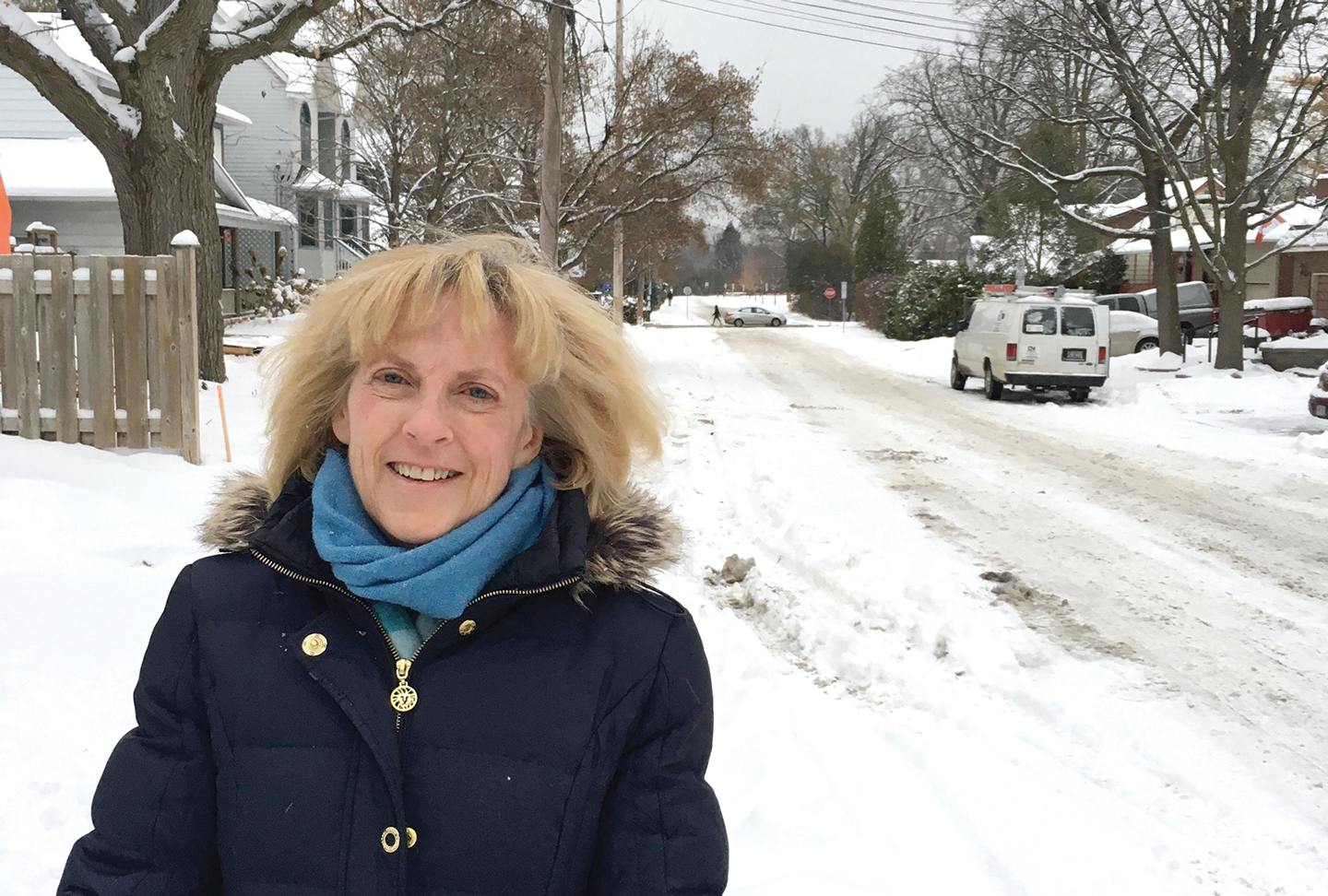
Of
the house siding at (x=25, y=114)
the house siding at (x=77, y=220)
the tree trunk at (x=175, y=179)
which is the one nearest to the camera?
the tree trunk at (x=175, y=179)

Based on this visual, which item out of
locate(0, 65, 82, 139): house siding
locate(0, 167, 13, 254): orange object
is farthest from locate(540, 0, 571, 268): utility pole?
locate(0, 65, 82, 139): house siding

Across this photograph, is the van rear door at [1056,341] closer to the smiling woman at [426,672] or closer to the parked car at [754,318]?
the smiling woman at [426,672]

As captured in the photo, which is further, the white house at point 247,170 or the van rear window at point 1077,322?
the white house at point 247,170

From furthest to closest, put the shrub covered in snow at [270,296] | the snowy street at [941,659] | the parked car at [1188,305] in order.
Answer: the parked car at [1188,305] < the shrub covered in snow at [270,296] < the snowy street at [941,659]

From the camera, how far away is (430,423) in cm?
190

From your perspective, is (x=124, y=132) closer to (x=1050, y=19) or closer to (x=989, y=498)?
(x=989, y=498)

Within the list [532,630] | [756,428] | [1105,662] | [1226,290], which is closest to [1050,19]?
[1226,290]

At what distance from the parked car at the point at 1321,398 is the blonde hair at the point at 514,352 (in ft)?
46.3

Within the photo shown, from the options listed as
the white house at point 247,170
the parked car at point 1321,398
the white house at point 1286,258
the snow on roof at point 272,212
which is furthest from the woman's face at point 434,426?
the white house at point 1286,258

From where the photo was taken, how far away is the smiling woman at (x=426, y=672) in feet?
5.69

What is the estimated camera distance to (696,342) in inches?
1415

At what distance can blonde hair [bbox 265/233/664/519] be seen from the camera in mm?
1911

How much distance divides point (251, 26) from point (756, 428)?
26.2ft

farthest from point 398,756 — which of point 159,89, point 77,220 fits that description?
point 77,220
